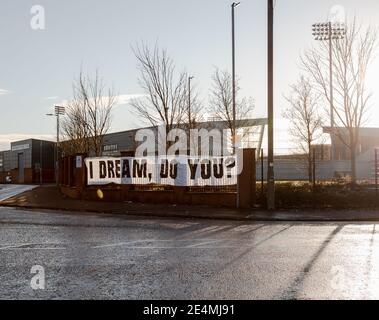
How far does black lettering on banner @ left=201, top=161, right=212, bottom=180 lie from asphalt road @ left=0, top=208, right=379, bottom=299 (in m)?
6.47

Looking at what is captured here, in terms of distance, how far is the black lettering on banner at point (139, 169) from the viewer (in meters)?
22.8

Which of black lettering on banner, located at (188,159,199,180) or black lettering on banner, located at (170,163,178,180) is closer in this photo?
black lettering on banner, located at (188,159,199,180)

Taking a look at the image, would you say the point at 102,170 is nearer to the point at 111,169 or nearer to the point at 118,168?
the point at 111,169

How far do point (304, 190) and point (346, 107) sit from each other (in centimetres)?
498

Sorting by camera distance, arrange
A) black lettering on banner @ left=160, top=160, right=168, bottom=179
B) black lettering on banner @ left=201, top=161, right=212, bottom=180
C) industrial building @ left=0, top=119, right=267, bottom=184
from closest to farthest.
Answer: black lettering on banner @ left=201, top=161, right=212, bottom=180 → black lettering on banner @ left=160, top=160, right=168, bottom=179 → industrial building @ left=0, top=119, right=267, bottom=184

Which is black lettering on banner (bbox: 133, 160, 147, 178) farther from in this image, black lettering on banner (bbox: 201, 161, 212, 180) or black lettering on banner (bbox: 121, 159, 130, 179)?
black lettering on banner (bbox: 201, 161, 212, 180)

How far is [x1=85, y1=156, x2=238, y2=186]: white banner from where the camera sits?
66.3 ft

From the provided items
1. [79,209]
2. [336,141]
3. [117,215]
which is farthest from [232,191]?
[336,141]

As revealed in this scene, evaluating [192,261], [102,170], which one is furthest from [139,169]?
[192,261]

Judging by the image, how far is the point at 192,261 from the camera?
8.54 metres

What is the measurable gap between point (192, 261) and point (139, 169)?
14705mm

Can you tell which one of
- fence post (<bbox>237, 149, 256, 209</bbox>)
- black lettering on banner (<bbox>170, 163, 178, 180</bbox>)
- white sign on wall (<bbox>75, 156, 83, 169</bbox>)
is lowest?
fence post (<bbox>237, 149, 256, 209</bbox>)

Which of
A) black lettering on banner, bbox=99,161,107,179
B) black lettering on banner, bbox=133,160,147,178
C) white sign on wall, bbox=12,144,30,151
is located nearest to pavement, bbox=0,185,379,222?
black lettering on banner, bbox=133,160,147,178

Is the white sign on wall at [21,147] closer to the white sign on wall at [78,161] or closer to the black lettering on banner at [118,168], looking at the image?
the white sign on wall at [78,161]
